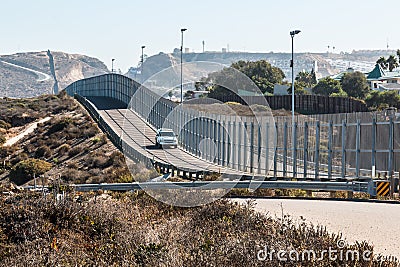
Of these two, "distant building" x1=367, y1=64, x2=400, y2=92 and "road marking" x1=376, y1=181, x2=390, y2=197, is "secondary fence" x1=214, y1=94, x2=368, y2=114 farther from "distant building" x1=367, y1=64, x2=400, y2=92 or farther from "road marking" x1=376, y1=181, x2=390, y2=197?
"road marking" x1=376, y1=181, x2=390, y2=197

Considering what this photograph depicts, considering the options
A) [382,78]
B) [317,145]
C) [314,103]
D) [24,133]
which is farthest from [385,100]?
[317,145]

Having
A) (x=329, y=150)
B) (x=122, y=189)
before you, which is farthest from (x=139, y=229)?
(x=329, y=150)

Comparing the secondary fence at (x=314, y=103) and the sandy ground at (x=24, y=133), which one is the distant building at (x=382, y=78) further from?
the sandy ground at (x=24, y=133)

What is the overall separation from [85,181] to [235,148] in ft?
45.6

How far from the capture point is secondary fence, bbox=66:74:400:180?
28.1m

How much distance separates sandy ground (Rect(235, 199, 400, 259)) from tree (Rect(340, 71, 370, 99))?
77.3m

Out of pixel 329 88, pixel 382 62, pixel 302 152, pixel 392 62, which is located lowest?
pixel 302 152

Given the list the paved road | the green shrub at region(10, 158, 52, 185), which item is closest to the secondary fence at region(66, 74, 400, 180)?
the paved road

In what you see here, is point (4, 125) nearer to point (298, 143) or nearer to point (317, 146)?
point (298, 143)

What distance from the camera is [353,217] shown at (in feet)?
60.0

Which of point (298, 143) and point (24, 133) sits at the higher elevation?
point (298, 143)

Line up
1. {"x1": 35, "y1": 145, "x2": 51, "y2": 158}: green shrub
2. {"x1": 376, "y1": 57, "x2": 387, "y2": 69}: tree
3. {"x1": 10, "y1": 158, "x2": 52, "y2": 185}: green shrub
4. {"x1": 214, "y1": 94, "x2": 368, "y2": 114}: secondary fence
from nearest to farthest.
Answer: {"x1": 10, "y1": 158, "x2": 52, "y2": 185}: green shrub < {"x1": 35, "y1": 145, "x2": 51, "y2": 158}: green shrub < {"x1": 214, "y1": 94, "x2": 368, "y2": 114}: secondary fence < {"x1": 376, "y1": 57, "x2": 387, "y2": 69}: tree

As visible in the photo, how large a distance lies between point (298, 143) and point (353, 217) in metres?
14.9

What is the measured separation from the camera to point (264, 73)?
116938mm
